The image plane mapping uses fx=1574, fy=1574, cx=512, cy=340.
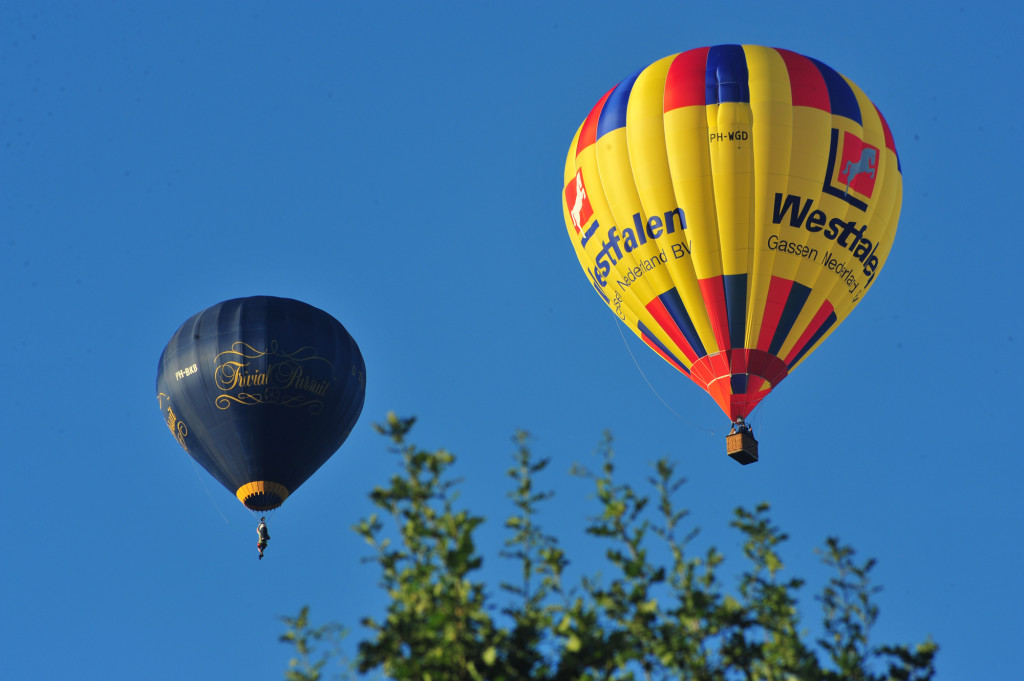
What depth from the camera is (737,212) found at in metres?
32.1

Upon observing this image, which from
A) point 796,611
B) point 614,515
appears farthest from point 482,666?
point 796,611

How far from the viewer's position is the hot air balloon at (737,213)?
105ft

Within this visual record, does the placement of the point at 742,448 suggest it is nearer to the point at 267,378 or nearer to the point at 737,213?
the point at 737,213

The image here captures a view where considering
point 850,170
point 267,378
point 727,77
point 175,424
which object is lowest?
point 850,170

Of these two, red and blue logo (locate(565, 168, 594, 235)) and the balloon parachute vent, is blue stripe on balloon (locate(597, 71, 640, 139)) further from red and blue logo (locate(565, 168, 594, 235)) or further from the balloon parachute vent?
the balloon parachute vent

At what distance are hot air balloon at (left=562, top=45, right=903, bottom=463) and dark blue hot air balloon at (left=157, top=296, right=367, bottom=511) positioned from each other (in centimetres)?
752

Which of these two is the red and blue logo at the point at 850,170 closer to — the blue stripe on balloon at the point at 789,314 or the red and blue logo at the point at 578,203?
the blue stripe on balloon at the point at 789,314

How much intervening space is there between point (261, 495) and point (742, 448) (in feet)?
38.7

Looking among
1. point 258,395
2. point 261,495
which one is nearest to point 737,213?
point 258,395

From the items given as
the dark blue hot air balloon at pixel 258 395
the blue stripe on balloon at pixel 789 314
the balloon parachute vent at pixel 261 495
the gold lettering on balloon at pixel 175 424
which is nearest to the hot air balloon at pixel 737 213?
the blue stripe on balloon at pixel 789 314

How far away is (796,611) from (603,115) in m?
21.0

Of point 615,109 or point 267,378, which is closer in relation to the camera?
point 615,109

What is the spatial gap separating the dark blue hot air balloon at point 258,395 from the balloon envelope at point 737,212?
7528 mm

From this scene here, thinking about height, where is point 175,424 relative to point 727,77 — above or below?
below
